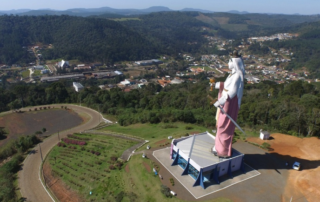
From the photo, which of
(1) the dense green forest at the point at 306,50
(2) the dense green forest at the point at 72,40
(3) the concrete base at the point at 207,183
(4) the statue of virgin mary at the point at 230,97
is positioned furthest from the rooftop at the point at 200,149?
(2) the dense green forest at the point at 72,40

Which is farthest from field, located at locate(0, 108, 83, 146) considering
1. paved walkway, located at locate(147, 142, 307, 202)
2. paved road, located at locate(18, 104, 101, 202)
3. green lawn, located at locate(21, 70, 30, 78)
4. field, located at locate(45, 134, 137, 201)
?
green lawn, located at locate(21, 70, 30, 78)

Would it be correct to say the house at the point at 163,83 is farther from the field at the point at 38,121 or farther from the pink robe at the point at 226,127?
the pink robe at the point at 226,127

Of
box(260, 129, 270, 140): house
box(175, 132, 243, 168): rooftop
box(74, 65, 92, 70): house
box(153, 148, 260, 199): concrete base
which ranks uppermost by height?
box(175, 132, 243, 168): rooftop

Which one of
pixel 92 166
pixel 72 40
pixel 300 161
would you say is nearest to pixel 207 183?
pixel 300 161

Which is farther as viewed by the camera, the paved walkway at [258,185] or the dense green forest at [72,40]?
the dense green forest at [72,40]

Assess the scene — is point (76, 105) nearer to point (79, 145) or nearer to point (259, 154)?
point (79, 145)

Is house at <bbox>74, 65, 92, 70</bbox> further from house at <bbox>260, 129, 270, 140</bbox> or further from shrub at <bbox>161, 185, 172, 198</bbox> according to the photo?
shrub at <bbox>161, 185, 172, 198</bbox>

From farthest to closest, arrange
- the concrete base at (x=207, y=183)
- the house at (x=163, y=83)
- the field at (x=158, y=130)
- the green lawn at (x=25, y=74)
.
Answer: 1. the green lawn at (x=25, y=74)
2. the house at (x=163, y=83)
3. the field at (x=158, y=130)
4. the concrete base at (x=207, y=183)
